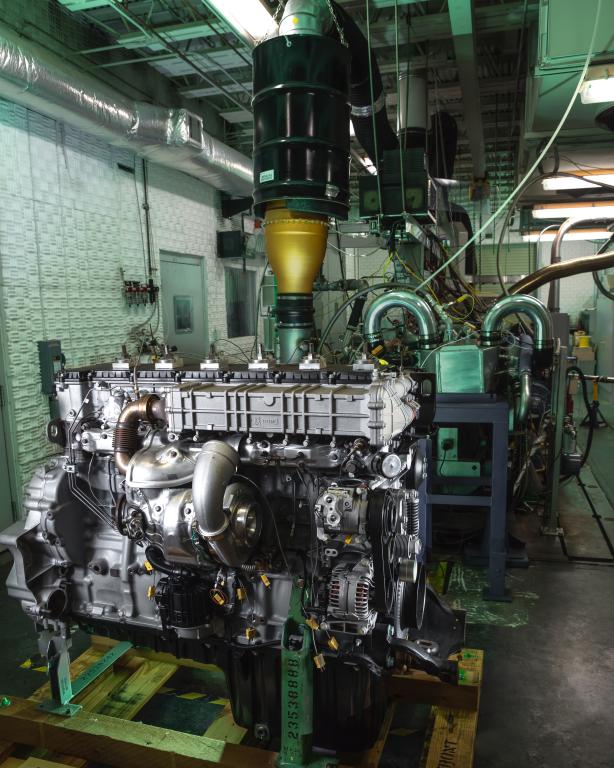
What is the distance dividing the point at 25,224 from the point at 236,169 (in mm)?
2745

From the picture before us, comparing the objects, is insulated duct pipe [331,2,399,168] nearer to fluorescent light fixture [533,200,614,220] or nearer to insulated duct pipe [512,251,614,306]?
insulated duct pipe [512,251,614,306]

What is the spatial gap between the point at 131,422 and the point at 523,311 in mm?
3151

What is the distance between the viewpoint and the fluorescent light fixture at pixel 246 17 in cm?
281

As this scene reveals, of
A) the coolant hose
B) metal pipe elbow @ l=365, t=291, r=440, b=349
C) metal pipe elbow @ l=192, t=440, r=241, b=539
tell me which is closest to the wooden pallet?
metal pipe elbow @ l=192, t=440, r=241, b=539

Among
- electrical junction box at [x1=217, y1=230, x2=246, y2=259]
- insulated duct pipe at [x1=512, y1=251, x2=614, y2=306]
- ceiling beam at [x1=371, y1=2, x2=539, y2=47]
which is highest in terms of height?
ceiling beam at [x1=371, y1=2, x2=539, y2=47]

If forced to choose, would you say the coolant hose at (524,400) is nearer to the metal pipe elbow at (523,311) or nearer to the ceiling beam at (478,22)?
the metal pipe elbow at (523,311)

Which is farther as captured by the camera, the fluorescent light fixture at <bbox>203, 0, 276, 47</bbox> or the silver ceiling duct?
the silver ceiling duct

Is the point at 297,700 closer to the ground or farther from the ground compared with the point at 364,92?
closer to the ground

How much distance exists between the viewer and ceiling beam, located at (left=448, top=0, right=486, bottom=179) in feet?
13.3

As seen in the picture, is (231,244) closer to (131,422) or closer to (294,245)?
(294,245)

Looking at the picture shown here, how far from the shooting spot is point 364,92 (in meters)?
3.79

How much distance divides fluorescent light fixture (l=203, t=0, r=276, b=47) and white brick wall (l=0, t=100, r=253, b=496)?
2564mm

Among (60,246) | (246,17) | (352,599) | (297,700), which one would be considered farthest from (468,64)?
(297,700)

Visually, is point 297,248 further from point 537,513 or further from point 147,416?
point 537,513
